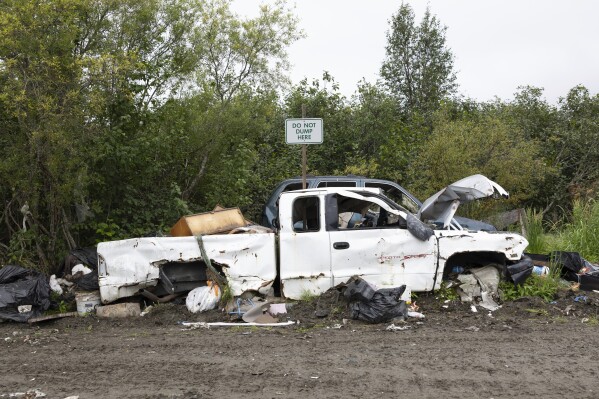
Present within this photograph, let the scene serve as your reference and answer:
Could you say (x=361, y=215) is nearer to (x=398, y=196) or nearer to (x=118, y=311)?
(x=398, y=196)

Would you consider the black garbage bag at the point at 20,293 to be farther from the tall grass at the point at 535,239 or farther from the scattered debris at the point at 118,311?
the tall grass at the point at 535,239

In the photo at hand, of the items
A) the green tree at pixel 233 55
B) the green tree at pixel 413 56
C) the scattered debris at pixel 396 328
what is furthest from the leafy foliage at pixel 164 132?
the green tree at pixel 413 56

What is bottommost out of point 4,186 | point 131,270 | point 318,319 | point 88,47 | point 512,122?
point 318,319

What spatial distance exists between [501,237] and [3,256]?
25.7ft

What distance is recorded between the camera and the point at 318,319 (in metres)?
8.23

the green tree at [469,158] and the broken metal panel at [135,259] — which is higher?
the green tree at [469,158]

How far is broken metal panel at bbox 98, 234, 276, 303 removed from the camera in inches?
345

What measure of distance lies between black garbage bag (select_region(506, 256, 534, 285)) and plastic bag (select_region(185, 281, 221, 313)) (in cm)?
414

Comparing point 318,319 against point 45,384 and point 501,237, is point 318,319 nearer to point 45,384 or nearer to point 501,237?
point 501,237

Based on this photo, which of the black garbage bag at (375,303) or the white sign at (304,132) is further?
the white sign at (304,132)

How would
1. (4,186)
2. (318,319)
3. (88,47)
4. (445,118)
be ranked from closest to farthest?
(318,319) → (4,186) → (88,47) → (445,118)

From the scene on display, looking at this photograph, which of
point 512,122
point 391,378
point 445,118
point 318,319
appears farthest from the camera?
point 512,122

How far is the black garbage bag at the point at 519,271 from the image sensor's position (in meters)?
8.95

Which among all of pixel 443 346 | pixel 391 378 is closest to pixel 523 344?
pixel 443 346
